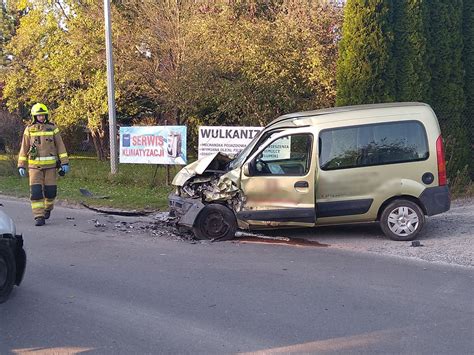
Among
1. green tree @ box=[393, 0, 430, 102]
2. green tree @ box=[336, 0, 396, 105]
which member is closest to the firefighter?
green tree @ box=[336, 0, 396, 105]

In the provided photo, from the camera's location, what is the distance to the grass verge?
12641 millimetres

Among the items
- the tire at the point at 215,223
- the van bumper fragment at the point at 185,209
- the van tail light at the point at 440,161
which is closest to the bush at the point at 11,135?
the van bumper fragment at the point at 185,209

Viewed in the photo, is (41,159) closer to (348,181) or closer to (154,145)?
(154,145)

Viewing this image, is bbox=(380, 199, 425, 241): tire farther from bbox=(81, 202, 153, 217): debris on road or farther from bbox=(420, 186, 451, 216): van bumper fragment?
bbox=(81, 202, 153, 217): debris on road

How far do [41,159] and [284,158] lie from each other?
4253 millimetres

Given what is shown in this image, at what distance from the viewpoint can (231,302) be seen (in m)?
5.68

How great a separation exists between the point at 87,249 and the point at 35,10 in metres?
18.1

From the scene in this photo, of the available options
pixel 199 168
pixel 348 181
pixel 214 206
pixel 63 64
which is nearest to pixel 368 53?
pixel 348 181

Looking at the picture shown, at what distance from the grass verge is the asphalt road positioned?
171 inches

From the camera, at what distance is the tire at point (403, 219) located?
846 centimetres

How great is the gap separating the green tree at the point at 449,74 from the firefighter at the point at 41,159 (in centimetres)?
850

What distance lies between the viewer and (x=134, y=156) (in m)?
15.2

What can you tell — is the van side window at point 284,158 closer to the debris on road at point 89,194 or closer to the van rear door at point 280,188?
the van rear door at point 280,188

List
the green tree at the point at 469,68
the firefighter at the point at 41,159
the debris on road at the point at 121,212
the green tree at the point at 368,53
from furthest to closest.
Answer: the green tree at the point at 469,68
the green tree at the point at 368,53
the debris on road at the point at 121,212
the firefighter at the point at 41,159
